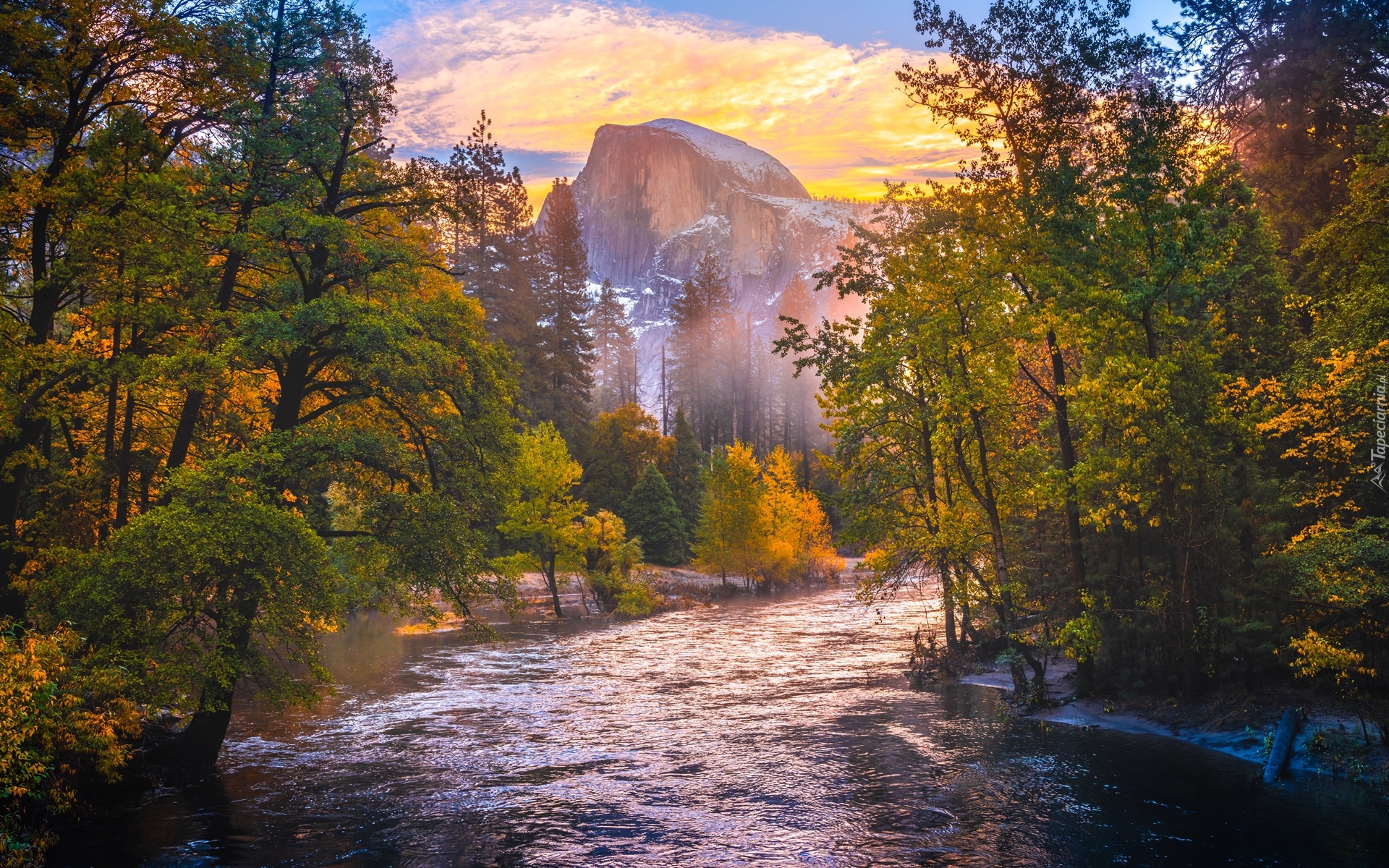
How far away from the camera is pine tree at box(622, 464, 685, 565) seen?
61.6 metres

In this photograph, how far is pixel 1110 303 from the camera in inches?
708

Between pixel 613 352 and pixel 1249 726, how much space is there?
363 ft

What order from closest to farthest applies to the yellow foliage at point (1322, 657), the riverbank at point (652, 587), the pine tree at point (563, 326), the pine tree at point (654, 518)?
the yellow foliage at point (1322, 657)
the riverbank at point (652, 587)
the pine tree at point (654, 518)
the pine tree at point (563, 326)

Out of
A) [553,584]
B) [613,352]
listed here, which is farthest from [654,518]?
[613,352]

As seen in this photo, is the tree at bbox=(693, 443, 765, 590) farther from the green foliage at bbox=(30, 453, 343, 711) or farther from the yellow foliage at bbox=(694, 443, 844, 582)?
the green foliage at bbox=(30, 453, 343, 711)

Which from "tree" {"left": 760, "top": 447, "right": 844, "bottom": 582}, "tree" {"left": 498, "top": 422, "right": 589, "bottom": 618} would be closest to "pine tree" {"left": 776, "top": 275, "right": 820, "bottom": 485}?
"tree" {"left": 760, "top": 447, "right": 844, "bottom": 582}

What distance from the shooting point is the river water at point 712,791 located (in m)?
12.2

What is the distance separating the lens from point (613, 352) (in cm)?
12312

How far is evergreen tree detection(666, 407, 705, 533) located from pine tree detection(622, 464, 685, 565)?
4837 millimetres

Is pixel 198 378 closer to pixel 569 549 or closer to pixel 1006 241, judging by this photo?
pixel 1006 241

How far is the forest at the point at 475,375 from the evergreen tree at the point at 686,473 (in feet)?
146

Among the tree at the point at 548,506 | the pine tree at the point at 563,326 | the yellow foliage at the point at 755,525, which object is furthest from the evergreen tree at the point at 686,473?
the tree at the point at 548,506

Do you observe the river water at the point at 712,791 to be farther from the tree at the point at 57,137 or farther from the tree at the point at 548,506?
the tree at the point at 548,506

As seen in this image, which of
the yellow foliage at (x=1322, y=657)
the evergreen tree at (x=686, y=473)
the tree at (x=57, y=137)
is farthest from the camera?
the evergreen tree at (x=686, y=473)
